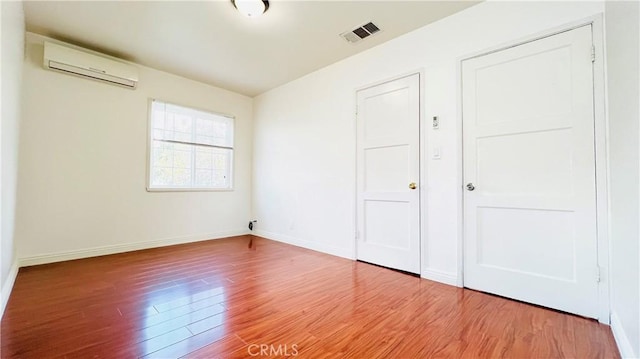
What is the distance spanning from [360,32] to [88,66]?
328 cm

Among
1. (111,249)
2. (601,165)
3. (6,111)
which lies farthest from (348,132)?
(111,249)

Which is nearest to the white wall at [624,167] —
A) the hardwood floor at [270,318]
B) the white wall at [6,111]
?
the hardwood floor at [270,318]

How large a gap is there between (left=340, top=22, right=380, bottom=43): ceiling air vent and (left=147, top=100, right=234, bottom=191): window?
2733mm

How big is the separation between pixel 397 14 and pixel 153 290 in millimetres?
3428

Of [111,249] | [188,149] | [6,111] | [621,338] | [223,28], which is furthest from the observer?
[188,149]

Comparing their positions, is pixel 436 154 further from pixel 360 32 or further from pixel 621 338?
pixel 621 338

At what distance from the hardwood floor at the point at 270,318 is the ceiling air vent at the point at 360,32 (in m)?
2.62

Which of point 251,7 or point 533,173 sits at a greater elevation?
point 251,7

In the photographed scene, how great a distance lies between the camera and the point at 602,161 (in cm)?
184

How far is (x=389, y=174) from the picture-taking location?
3.04 metres

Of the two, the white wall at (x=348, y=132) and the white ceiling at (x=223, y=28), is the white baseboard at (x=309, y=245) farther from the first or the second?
the white ceiling at (x=223, y=28)

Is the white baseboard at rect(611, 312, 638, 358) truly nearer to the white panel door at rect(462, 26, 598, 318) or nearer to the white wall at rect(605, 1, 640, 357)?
the white wall at rect(605, 1, 640, 357)

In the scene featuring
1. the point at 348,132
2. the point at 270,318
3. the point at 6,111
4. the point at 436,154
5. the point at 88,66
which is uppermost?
the point at 88,66

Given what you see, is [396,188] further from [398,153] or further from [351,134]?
[351,134]
